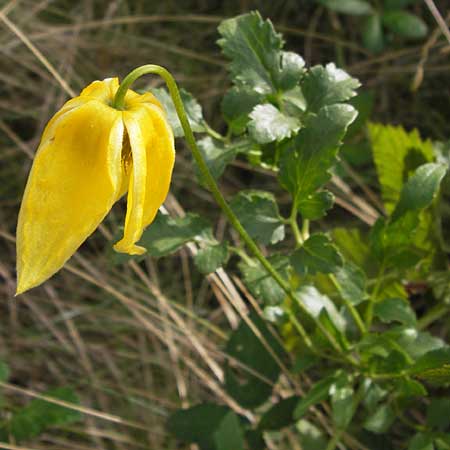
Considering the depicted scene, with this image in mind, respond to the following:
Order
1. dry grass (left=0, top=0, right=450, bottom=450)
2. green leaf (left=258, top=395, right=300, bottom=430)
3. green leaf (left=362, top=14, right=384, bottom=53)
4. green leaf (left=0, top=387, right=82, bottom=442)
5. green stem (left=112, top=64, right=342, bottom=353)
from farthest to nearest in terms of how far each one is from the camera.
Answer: green leaf (left=362, top=14, right=384, bottom=53), dry grass (left=0, top=0, right=450, bottom=450), green leaf (left=0, top=387, right=82, bottom=442), green leaf (left=258, top=395, right=300, bottom=430), green stem (left=112, top=64, right=342, bottom=353)

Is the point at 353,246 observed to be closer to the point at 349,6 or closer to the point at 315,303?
the point at 315,303

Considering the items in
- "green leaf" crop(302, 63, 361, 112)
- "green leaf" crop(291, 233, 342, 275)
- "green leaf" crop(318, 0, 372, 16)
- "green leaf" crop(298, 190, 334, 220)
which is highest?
"green leaf" crop(302, 63, 361, 112)

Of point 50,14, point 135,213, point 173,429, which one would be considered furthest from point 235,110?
point 50,14

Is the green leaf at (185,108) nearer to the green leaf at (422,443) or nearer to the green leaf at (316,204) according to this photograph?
the green leaf at (316,204)

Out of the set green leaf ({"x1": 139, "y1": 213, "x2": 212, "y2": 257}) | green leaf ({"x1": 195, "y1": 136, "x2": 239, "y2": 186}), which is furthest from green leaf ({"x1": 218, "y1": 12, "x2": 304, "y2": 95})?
green leaf ({"x1": 139, "y1": 213, "x2": 212, "y2": 257})

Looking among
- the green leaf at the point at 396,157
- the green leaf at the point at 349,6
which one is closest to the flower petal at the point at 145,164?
the green leaf at the point at 396,157

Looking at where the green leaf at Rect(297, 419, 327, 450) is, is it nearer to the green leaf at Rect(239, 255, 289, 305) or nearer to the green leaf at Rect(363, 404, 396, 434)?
the green leaf at Rect(363, 404, 396, 434)

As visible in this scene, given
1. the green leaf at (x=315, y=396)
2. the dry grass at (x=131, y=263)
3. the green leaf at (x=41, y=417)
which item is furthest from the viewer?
the dry grass at (x=131, y=263)
